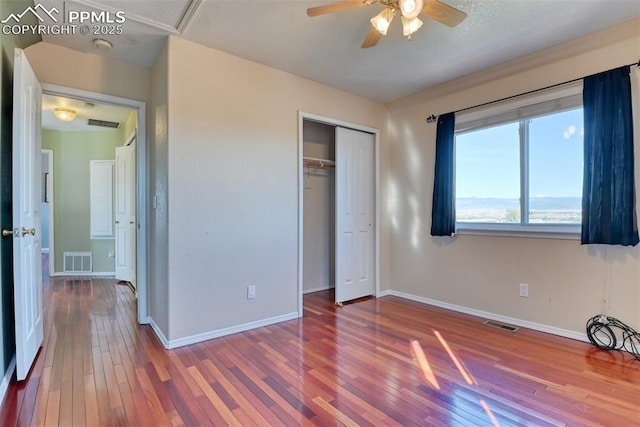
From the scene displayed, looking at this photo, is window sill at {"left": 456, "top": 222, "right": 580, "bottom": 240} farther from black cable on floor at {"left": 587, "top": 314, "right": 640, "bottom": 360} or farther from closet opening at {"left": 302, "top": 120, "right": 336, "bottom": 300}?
closet opening at {"left": 302, "top": 120, "right": 336, "bottom": 300}

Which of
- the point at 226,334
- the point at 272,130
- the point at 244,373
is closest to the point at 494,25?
the point at 272,130

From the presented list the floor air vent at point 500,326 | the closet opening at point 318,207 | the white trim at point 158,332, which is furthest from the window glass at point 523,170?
the white trim at point 158,332

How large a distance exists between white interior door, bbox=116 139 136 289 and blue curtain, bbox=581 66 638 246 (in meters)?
5.35

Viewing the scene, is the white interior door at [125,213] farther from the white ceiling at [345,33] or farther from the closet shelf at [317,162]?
the closet shelf at [317,162]

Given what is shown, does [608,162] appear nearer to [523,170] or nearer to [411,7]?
[523,170]

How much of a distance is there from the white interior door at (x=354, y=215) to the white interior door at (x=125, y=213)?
307cm

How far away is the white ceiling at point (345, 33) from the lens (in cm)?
226

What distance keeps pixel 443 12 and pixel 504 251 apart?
2.39 meters

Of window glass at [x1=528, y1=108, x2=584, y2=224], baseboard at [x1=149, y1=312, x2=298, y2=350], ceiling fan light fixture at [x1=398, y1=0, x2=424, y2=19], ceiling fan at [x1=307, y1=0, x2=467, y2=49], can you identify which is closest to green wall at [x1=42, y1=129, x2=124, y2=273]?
baseboard at [x1=149, y1=312, x2=298, y2=350]

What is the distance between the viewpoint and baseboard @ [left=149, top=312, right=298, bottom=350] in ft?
8.67

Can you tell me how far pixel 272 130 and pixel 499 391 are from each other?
9.20 feet

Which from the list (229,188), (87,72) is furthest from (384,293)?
(87,72)

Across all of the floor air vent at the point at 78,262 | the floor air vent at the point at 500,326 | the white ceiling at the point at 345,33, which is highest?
the white ceiling at the point at 345,33

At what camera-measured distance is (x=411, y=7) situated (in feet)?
5.93
